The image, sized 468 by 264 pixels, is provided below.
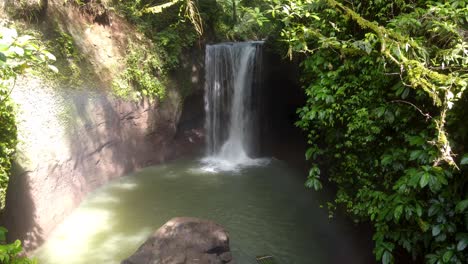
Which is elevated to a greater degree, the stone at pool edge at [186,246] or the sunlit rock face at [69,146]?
the sunlit rock face at [69,146]

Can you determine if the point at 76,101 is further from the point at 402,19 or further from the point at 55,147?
the point at 402,19

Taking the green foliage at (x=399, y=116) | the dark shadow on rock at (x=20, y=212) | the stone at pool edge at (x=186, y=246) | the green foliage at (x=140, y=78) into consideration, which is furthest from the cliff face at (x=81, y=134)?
the green foliage at (x=399, y=116)

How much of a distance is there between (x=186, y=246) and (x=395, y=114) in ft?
11.4

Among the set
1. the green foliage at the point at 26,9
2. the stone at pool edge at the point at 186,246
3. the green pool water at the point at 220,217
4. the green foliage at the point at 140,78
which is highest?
the green foliage at the point at 26,9

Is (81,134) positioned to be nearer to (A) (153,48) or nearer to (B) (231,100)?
(A) (153,48)

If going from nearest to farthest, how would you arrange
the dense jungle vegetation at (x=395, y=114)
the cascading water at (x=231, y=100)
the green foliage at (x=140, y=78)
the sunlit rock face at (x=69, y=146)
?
the dense jungle vegetation at (x=395, y=114), the sunlit rock face at (x=69, y=146), the green foliage at (x=140, y=78), the cascading water at (x=231, y=100)

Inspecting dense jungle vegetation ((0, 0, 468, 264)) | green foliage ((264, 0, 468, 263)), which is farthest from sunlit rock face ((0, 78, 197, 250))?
green foliage ((264, 0, 468, 263))

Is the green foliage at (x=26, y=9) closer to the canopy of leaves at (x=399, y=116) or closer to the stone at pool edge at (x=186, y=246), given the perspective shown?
the stone at pool edge at (x=186, y=246)

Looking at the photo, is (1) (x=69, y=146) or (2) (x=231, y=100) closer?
(1) (x=69, y=146)

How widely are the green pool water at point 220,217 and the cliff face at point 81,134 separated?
42cm

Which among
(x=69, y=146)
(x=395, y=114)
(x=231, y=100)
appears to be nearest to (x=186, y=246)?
(x=395, y=114)

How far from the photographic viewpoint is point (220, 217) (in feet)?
21.8

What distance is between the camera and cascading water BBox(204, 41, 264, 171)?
11.1m

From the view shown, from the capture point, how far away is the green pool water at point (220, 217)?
215 inches
